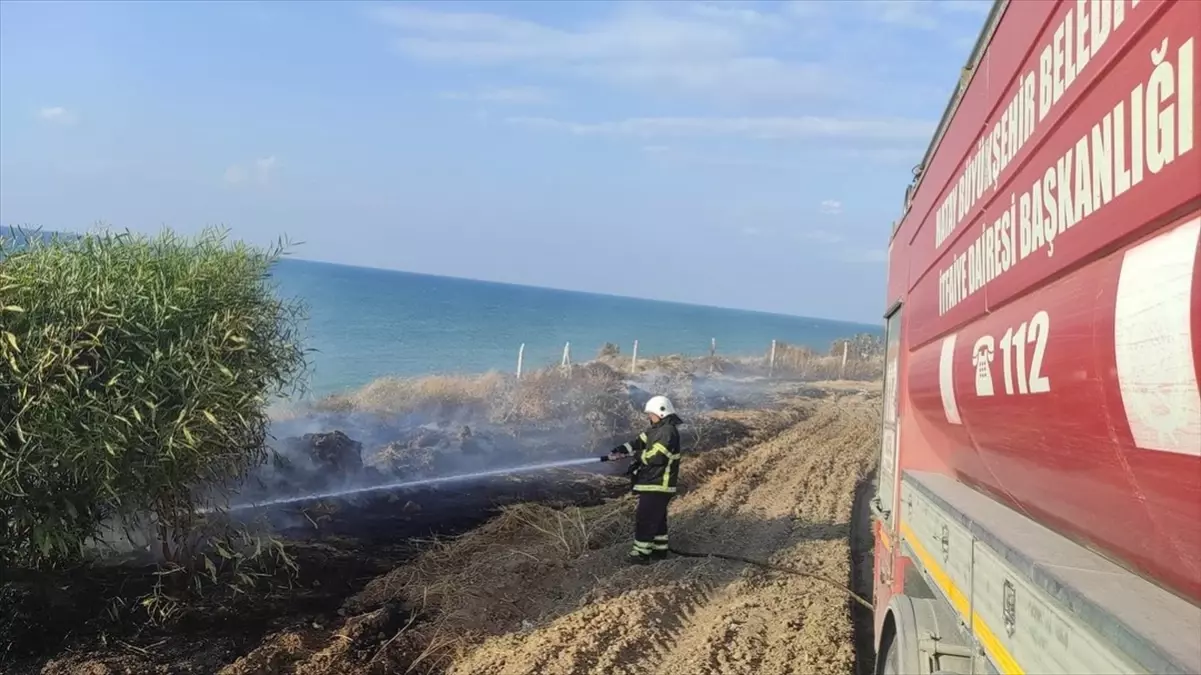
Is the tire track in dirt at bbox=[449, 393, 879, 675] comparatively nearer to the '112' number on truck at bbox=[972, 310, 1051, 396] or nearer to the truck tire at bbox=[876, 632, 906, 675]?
the truck tire at bbox=[876, 632, 906, 675]

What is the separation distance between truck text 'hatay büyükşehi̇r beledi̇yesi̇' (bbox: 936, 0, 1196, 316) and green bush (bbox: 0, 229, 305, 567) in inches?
199

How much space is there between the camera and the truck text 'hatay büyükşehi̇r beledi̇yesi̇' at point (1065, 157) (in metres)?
1.51

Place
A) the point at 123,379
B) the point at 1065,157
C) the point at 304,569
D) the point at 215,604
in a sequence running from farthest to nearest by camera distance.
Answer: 1. the point at 304,569
2. the point at 215,604
3. the point at 123,379
4. the point at 1065,157

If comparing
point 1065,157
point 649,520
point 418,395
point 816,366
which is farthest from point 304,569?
point 816,366

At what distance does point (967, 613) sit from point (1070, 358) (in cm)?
117

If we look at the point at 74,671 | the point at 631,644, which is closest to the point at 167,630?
the point at 74,671

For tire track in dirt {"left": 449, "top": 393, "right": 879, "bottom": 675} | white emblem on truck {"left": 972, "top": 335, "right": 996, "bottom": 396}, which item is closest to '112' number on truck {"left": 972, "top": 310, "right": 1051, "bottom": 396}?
white emblem on truck {"left": 972, "top": 335, "right": 996, "bottom": 396}

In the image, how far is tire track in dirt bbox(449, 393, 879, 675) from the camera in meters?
5.96

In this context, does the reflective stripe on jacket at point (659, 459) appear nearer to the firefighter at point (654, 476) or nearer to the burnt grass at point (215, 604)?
the firefighter at point (654, 476)

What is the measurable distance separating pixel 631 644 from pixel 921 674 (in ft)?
10.9

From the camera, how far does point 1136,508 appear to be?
1.67 meters

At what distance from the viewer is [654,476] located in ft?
26.7

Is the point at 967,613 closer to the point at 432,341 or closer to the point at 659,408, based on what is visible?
the point at 659,408

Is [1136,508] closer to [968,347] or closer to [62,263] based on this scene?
[968,347]
